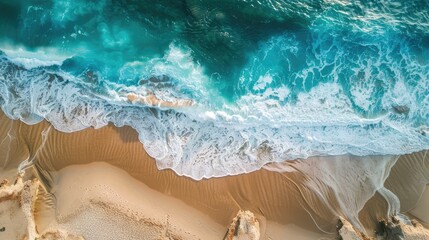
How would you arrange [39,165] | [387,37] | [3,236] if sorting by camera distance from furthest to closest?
[387,37], [39,165], [3,236]

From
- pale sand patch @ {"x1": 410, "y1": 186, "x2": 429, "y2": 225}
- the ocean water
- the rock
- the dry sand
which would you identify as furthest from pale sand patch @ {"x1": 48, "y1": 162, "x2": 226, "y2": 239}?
pale sand patch @ {"x1": 410, "y1": 186, "x2": 429, "y2": 225}

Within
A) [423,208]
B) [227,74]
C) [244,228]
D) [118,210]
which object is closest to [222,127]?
[227,74]

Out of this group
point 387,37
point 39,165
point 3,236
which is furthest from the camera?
point 387,37


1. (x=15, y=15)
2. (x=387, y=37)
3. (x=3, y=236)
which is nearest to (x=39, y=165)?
(x=3, y=236)

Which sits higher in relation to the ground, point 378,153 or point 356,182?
point 378,153

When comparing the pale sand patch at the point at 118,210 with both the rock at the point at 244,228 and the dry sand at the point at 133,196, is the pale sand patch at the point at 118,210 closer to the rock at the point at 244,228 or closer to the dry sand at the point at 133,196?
the dry sand at the point at 133,196

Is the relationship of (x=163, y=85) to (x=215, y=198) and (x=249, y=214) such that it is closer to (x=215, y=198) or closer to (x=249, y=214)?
(x=215, y=198)

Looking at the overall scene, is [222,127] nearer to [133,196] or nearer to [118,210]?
[133,196]
